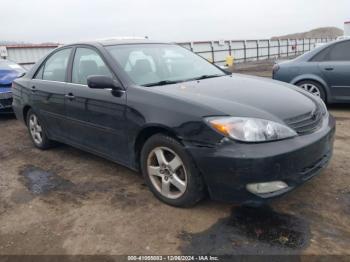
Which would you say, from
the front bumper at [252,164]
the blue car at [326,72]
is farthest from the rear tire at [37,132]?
the blue car at [326,72]

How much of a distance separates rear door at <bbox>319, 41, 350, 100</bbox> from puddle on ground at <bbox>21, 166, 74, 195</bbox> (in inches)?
206

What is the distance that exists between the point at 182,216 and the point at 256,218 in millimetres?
644

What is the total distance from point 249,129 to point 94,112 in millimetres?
1862

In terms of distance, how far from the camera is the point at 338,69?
682 centimetres

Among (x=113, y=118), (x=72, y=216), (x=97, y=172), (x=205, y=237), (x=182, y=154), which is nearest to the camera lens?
(x=205, y=237)

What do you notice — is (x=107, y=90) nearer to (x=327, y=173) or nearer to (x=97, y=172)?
(x=97, y=172)

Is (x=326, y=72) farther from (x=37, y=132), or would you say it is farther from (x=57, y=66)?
(x=37, y=132)

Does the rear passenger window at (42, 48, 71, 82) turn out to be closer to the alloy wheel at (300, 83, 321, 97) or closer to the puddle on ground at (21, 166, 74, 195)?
the puddle on ground at (21, 166, 74, 195)

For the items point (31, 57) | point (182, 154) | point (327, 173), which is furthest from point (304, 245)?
point (31, 57)

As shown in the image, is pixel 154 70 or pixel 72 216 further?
pixel 154 70

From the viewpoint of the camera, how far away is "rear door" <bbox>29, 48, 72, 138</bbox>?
4605 mm

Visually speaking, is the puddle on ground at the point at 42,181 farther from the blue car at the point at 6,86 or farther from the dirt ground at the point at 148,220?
the blue car at the point at 6,86

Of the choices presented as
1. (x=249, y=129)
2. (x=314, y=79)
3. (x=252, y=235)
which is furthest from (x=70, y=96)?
(x=314, y=79)

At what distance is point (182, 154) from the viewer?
3.08 meters
